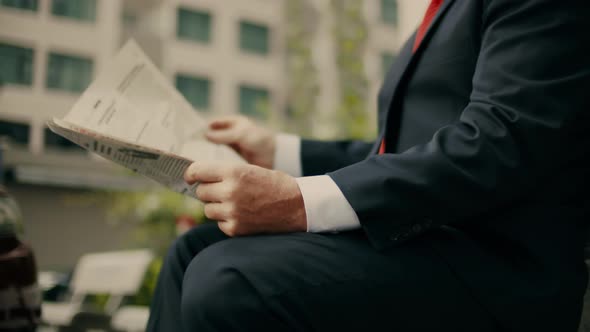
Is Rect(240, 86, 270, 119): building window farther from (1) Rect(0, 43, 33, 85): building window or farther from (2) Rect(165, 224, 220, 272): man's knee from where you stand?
(2) Rect(165, 224, 220, 272): man's knee

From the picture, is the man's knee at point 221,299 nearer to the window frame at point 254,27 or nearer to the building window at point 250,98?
the building window at point 250,98

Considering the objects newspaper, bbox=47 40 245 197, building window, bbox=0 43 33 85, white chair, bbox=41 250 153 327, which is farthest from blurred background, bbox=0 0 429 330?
newspaper, bbox=47 40 245 197

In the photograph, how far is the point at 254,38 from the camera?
48.6ft

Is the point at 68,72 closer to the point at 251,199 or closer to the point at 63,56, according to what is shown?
the point at 63,56

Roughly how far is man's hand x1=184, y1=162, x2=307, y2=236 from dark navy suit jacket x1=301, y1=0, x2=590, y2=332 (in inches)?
2.8

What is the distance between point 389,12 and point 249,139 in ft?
49.1

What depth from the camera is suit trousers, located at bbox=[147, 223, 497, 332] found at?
2.26 feet

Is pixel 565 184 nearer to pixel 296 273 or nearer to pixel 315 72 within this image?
pixel 296 273

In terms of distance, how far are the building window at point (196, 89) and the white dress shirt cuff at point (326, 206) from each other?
43.1 feet

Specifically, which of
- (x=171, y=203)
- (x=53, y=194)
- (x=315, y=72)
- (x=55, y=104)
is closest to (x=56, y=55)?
(x=55, y=104)

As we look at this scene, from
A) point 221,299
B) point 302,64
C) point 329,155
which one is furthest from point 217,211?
point 302,64

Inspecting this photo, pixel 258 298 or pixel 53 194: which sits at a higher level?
pixel 258 298

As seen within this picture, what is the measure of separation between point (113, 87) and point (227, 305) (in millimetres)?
508

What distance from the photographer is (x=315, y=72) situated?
1102 centimetres
